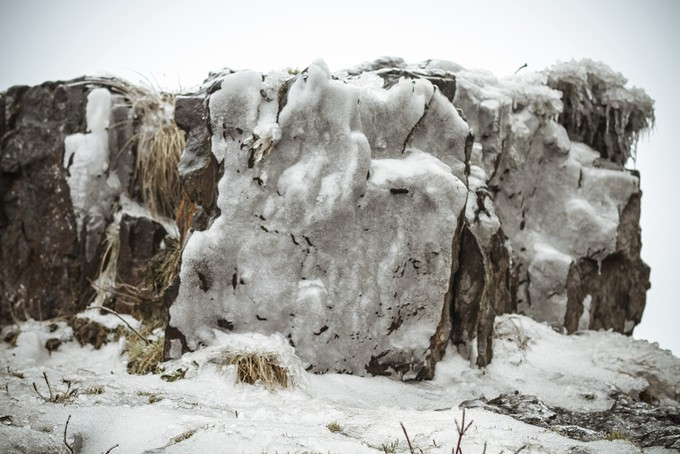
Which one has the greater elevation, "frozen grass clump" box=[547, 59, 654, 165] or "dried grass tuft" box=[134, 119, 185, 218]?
"frozen grass clump" box=[547, 59, 654, 165]

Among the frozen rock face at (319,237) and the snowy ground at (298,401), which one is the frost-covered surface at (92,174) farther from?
the frozen rock face at (319,237)

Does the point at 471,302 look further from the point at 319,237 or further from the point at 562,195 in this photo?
the point at 562,195

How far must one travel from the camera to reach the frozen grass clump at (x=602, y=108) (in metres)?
5.34

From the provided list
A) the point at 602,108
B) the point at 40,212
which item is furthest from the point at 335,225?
the point at 602,108

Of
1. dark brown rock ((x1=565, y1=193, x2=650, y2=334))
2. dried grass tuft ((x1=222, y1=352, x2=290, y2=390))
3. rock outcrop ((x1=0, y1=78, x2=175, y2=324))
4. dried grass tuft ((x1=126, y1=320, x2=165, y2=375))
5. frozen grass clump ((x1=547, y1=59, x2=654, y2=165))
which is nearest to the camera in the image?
dried grass tuft ((x1=222, y1=352, x2=290, y2=390))

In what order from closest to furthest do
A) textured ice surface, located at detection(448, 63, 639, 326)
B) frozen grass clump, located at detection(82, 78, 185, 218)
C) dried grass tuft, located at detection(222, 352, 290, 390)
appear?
dried grass tuft, located at detection(222, 352, 290, 390) < frozen grass clump, located at detection(82, 78, 185, 218) < textured ice surface, located at detection(448, 63, 639, 326)

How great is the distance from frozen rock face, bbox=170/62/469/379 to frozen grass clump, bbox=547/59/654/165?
2.89m

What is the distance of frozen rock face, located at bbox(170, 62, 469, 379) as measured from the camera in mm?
3158

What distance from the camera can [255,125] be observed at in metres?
3.29

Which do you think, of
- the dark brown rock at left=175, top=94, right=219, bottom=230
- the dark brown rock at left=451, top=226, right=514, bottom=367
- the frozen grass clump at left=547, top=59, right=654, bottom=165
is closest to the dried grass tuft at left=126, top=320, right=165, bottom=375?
the dark brown rock at left=175, top=94, right=219, bottom=230

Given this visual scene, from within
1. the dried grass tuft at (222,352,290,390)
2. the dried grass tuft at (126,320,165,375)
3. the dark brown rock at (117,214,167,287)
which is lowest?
the dried grass tuft at (126,320,165,375)

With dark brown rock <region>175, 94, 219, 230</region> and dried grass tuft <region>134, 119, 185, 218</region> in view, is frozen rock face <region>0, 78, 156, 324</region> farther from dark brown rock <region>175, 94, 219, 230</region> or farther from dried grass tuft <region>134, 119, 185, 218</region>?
dark brown rock <region>175, 94, 219, 230</region>

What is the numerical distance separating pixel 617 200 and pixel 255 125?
3922 mm

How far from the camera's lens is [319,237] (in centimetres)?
321
